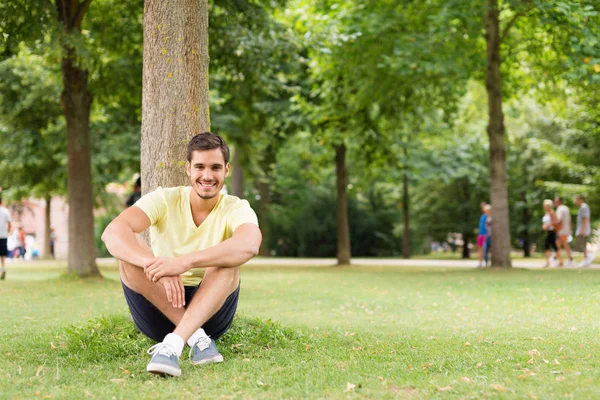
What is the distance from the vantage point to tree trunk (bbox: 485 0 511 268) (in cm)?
1817

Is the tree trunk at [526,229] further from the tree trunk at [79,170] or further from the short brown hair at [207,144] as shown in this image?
the short brown hair at [207,144]

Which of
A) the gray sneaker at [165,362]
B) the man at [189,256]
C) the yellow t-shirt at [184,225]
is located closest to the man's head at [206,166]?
the man at [189,256]

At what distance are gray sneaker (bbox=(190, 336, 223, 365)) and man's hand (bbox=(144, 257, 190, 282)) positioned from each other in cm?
74

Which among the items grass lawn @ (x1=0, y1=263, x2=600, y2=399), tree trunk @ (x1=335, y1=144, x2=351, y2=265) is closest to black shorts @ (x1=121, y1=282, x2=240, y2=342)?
grass lawn @ (x1=0, y1=263, x2=600, y2=399)

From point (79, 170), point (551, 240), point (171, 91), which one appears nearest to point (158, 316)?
point (171, 91)

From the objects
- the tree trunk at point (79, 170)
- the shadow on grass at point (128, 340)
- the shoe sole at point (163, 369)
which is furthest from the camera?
the tree trunk at point (79, 170)

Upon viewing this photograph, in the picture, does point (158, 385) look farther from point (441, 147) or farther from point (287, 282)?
point (441, 147)

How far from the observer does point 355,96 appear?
21000 millimetres

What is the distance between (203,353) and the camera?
17.6 feet

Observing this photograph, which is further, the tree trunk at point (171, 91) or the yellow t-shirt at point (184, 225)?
the tree trunk at point (171, 91)

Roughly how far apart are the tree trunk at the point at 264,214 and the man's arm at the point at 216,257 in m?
32.8

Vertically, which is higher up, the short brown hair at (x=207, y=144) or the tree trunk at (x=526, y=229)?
the short brown hair at (x=207, y=144)

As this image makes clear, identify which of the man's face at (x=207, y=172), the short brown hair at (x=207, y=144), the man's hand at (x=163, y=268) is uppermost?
the short brown hair at (x=207, y=144)

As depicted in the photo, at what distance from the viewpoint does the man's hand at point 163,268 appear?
4.89 meters
